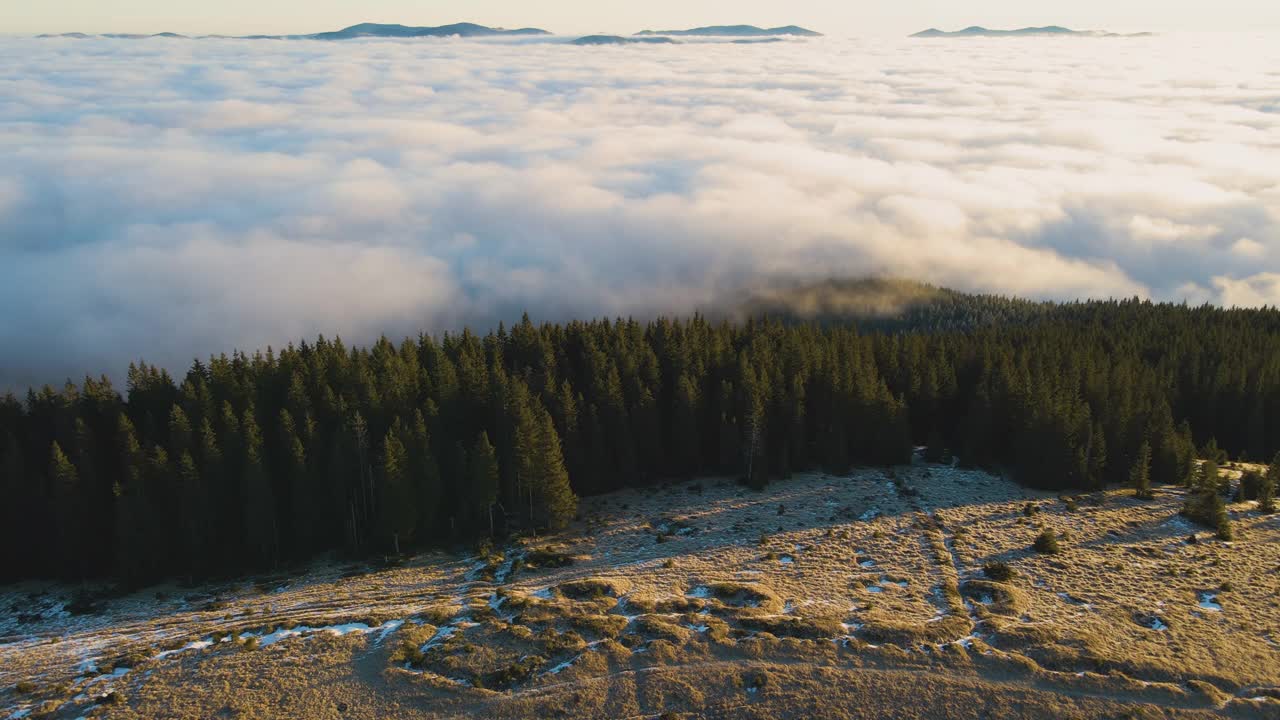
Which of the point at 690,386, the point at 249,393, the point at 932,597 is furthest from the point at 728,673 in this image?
the point at 249,393

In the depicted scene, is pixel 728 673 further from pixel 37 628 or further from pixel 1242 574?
pixel 37 628

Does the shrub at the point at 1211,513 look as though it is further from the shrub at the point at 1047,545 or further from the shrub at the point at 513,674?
the shrub at the point at 513,674

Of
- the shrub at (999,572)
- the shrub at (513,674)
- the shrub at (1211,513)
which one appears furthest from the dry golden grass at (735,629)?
the shrub at (1211,513)

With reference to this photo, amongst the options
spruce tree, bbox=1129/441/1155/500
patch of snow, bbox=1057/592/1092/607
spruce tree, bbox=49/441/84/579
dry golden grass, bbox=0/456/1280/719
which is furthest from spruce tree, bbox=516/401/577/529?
spruce tree, bbox=1129/441/1155/500

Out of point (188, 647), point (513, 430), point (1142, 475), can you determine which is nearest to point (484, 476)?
point (513, 430)

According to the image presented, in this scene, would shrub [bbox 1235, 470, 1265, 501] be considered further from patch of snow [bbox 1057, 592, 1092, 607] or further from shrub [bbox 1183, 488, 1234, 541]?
patch of snow [bbox 1057, 592, 1092, 607]

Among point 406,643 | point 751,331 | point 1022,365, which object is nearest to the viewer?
point 406,643
